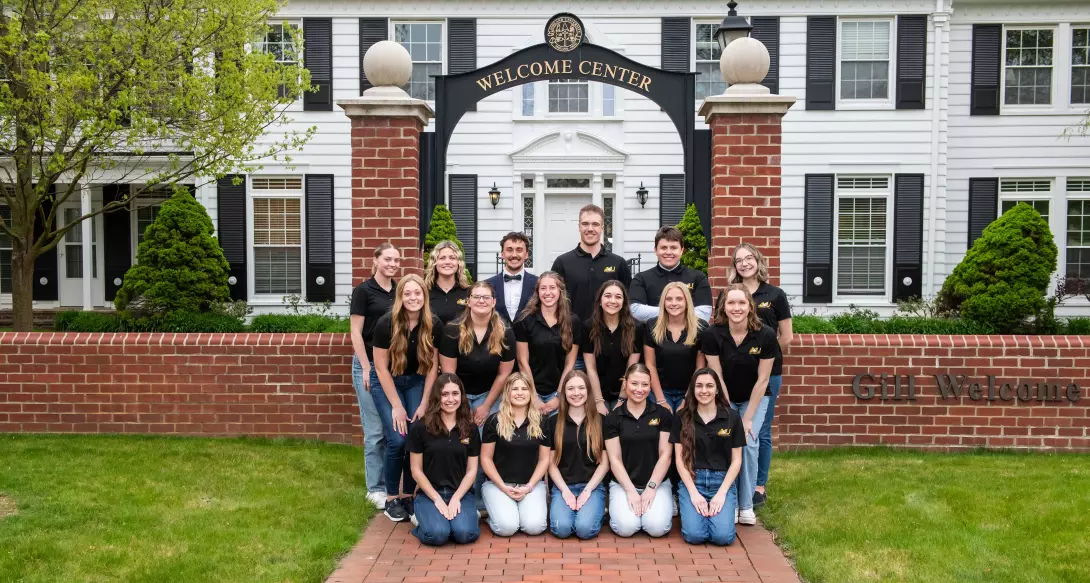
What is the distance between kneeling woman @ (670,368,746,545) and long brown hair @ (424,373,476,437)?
1164mm

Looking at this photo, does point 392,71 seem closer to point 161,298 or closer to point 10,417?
point 10,417

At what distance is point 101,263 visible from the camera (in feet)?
53.0

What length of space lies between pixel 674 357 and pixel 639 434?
20.2 inches

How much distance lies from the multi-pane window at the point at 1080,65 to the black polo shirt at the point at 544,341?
13529 millimetres

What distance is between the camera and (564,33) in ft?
24.0

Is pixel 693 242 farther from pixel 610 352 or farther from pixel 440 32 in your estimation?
pixel 610 352

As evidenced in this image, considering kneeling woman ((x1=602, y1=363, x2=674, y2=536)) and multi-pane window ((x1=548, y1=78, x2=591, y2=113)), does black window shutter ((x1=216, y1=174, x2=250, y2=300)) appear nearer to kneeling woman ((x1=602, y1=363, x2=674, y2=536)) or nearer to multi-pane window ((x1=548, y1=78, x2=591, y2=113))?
multi-pane window ((x1=548, y1=78, x2=591, y2=113))

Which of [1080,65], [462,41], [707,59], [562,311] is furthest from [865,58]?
[562,311]

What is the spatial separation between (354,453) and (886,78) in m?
11.9

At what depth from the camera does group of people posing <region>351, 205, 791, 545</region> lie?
516cm

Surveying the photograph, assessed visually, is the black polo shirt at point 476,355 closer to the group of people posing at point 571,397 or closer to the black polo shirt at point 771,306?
the group of people posing at point 571,397

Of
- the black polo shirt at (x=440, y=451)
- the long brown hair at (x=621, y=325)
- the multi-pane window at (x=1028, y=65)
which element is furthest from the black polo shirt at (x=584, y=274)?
the multi-pane window at (x=1028, y=65)

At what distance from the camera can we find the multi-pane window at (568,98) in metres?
15.5

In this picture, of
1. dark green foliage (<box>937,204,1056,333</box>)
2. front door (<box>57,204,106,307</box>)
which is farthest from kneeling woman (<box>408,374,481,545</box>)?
front door (<box>57,204,106,307</box>)
